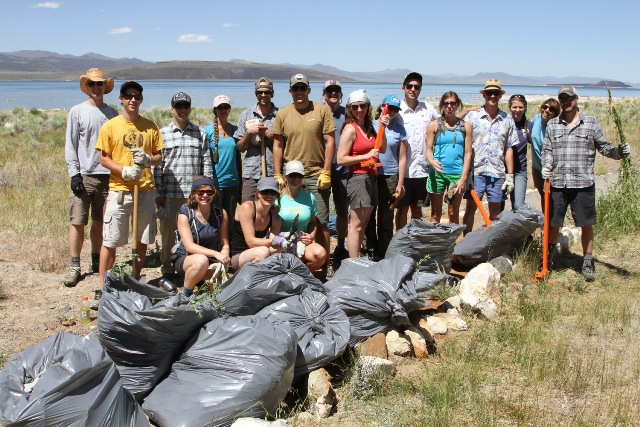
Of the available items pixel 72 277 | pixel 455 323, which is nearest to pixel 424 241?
pixel 455 323

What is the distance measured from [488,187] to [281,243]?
2.50 meters

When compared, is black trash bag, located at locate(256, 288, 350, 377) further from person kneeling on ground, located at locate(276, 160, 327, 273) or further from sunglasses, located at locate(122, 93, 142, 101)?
sunglasses, located at locate(122, 93, 142, 101)

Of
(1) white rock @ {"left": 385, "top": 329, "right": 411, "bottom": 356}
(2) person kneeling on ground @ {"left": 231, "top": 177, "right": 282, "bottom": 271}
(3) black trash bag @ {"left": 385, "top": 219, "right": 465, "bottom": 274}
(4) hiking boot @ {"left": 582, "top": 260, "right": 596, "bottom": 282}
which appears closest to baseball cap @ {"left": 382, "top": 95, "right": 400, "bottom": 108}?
(3) black trash bag @ {"left": 385, "top": 219, "right": 465, "bottom": 274}

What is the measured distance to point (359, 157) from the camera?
16.8 ft

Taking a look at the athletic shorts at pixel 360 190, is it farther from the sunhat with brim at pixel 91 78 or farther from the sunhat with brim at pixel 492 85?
the sunhat with brim at pixel 91 78

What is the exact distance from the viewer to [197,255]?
14.7 feet

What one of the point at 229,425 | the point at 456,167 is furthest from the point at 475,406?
the point at 456,167

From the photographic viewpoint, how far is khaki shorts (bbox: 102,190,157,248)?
5020 mm

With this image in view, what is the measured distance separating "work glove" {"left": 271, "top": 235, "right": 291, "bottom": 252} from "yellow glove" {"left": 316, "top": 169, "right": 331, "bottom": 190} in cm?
68

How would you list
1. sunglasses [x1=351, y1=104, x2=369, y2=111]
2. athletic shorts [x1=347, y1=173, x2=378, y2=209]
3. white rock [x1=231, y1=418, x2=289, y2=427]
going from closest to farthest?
white rock [x1=231, y1=418, x2=289, y2=427] → sunglasses [x1=351, y1=104, x2=369, y2=111] → athletic shorts [x1=347, y1=173, x2=378, y2=209]

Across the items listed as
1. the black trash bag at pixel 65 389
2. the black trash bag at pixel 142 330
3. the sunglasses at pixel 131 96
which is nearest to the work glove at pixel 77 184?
the sunglasses at pixel 131 96

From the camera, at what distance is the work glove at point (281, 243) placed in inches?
183

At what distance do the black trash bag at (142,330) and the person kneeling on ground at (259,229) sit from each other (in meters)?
1.31

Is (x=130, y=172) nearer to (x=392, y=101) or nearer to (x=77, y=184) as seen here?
(x=77, y=184)
